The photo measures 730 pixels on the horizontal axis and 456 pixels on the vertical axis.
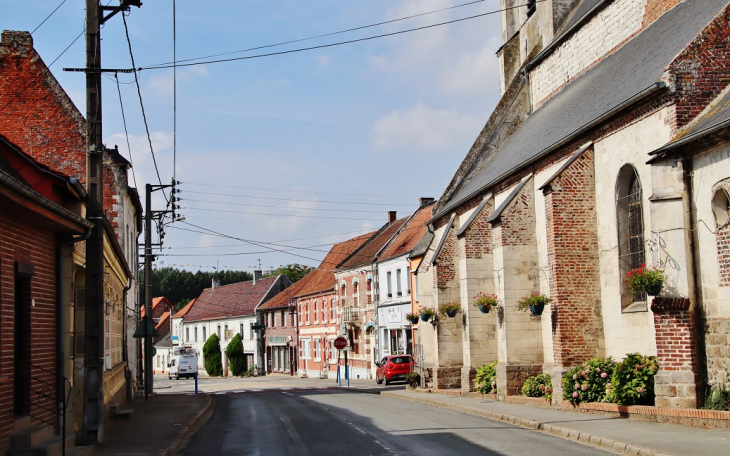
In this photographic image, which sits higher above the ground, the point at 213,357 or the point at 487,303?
the point at 487,303

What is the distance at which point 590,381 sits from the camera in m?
16.6

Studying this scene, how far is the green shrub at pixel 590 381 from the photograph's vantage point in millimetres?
16266

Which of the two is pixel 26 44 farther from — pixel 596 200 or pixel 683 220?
pixel 683 220

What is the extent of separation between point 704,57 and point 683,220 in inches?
126

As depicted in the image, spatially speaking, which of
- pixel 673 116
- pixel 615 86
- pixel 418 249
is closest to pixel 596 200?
pixel 615 86

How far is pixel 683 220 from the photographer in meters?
13.6

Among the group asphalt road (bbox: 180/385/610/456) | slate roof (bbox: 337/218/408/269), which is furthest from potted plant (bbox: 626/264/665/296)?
slate roof (bbox: 337/218/408/269)

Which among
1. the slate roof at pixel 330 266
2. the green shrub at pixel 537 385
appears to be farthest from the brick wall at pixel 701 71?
the slate roof at pixel 330 266

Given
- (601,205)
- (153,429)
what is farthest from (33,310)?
(601,205)

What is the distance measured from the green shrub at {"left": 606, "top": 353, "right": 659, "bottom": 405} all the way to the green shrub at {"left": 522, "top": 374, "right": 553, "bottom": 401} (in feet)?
12.5

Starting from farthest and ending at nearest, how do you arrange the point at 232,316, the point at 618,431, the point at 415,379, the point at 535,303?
the point at 232,316 < the point at 415,379 < the point at 535,303 < the point at 618,431

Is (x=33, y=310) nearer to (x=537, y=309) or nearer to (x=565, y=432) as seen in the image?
(x=565, y=432)

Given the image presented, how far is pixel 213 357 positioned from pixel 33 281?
61671 millimetres

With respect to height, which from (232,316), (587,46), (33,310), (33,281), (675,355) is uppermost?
(587,46)
